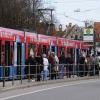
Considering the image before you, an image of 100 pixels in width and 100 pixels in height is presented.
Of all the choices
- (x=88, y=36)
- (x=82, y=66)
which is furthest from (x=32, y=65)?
(x=88, y=36)

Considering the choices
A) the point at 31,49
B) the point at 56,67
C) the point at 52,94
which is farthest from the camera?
the point at 31,49

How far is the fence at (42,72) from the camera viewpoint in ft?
86.8

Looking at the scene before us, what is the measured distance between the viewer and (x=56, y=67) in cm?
3291

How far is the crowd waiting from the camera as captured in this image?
29969 mm

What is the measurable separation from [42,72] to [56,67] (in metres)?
2.34

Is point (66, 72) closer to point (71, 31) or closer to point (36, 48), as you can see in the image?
point (36, 48)

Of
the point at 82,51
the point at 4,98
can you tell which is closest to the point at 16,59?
the point at 4,98

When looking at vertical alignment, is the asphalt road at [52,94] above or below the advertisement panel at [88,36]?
below

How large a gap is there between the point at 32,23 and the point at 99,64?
3128 centimetres

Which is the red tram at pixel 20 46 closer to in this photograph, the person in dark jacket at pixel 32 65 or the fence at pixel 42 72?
the fence at pixel 42 72

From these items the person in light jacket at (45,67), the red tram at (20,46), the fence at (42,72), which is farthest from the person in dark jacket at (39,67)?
the red tram at (20,46)

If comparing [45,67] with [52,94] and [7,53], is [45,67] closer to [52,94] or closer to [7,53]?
[7,53]

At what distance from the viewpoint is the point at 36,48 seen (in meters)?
34.4

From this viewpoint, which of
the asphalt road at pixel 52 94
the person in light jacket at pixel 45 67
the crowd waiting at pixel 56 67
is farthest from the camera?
the person in light jacket at pixel 45 67
